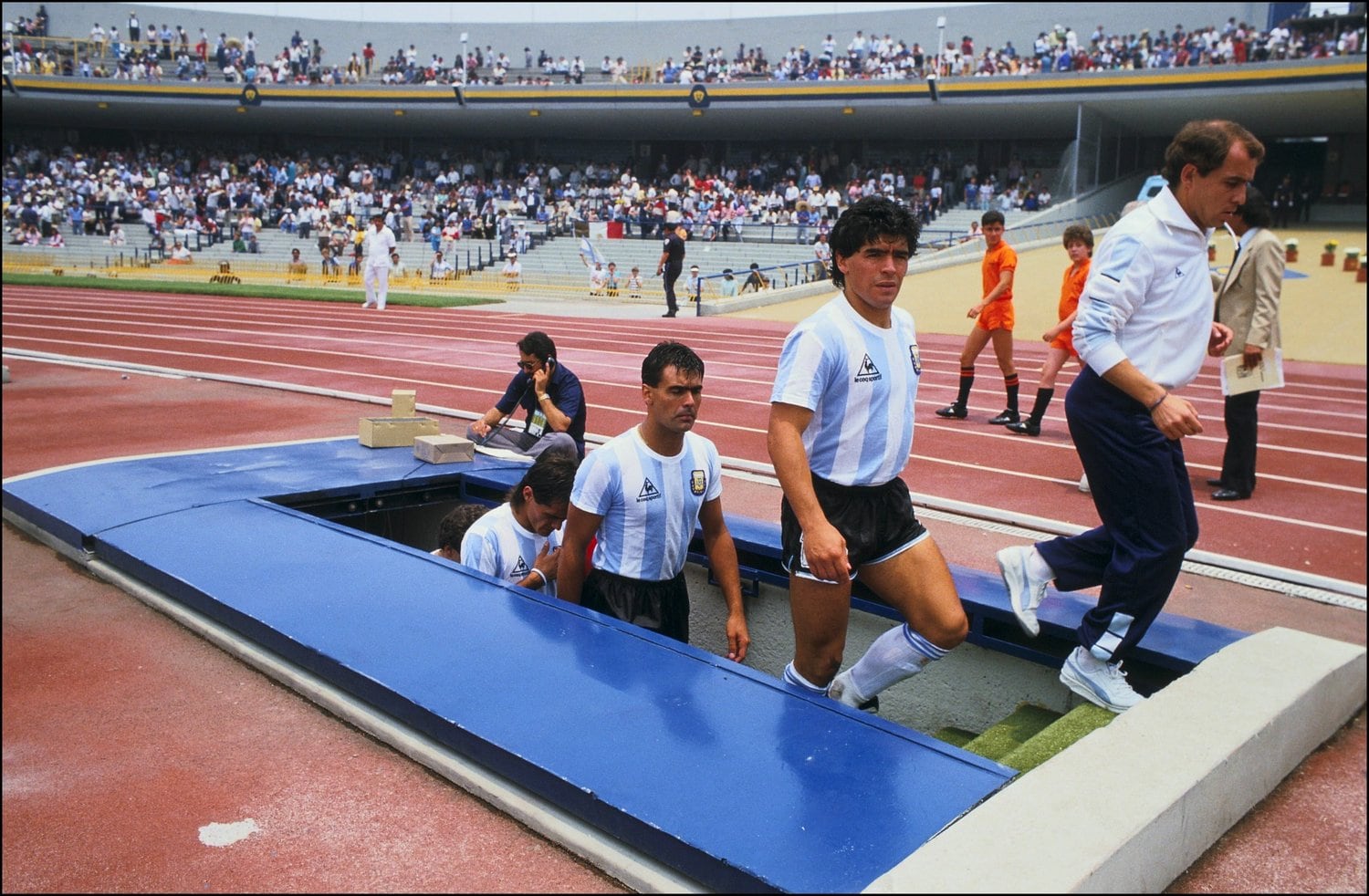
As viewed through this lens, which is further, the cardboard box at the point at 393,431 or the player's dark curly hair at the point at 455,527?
the cardboard box at the point at 393,431

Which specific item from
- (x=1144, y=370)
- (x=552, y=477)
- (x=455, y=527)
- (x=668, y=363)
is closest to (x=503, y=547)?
(x=552, y=477)

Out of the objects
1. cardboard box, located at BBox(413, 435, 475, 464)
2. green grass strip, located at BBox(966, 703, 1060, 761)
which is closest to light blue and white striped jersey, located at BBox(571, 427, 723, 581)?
green grass strip, located at BBox(966, 703, 1060, 761)

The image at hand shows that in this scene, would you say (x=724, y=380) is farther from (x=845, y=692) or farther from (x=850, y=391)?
(x=850, y=391)

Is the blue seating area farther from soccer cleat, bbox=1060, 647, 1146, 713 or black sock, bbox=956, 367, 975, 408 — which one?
black sock, bbox=956, 367, 975, 408

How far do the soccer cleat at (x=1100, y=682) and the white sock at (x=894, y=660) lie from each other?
0.44 metres

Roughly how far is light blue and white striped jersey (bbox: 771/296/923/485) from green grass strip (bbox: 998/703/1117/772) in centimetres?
81

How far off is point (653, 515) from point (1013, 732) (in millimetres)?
1346

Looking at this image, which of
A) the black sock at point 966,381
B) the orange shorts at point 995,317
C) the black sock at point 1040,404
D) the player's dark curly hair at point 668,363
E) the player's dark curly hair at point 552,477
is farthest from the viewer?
the black sock at point 966,381

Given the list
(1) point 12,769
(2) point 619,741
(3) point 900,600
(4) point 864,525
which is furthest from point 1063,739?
(1) point 12,769

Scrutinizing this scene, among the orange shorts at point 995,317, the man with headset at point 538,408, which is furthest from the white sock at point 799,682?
the orange shorts at point 995,317

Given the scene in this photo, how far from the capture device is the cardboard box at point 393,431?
6.59m

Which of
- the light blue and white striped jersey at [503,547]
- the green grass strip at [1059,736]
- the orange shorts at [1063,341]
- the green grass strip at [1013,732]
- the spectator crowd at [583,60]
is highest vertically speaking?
the spectator crowd at [583,60]

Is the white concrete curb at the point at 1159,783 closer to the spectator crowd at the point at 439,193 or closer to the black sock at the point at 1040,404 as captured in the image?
the black sock at the point at 1040,404

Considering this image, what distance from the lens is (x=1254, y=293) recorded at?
240 inches
